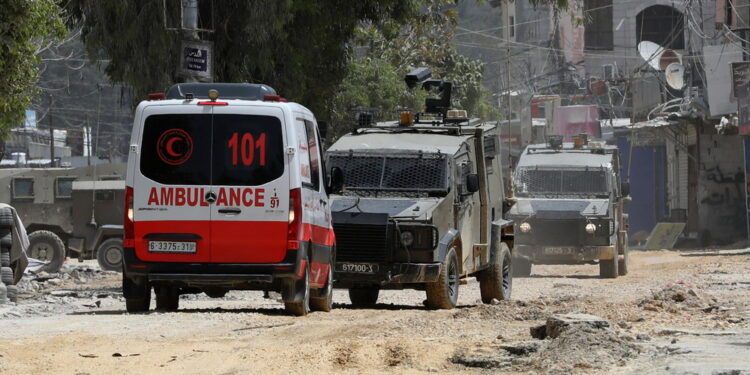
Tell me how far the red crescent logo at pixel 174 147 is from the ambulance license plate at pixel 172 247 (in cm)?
79

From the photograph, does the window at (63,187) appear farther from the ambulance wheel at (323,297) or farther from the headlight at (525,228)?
the ambulance wheel at (323,297)

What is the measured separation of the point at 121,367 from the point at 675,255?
33.0 m

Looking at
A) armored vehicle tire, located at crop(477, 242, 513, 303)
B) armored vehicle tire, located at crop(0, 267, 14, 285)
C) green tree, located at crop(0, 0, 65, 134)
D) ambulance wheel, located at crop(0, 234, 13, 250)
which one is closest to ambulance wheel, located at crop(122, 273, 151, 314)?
armored vehicle tire, located at crop(0, 267, 14, 285)

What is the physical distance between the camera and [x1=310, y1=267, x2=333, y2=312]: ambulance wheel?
624 inches

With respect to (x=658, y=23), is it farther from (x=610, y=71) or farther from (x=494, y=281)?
(x=494, y=281)

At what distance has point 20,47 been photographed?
64.0 ft

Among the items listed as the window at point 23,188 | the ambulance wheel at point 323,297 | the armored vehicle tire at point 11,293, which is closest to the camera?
the ambulance wheel at point 323,297

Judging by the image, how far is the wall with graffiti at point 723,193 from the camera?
166 feet

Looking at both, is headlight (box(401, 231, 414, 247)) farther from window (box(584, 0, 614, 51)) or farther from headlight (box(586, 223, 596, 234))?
window (box(584, 0, 614, 51))

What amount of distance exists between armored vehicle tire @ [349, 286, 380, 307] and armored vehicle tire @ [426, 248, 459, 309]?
1.31 metres

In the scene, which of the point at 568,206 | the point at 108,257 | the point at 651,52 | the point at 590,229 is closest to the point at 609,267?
→ the point at 590,229

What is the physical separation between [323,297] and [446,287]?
7.07ft

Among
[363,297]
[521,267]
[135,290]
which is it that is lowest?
[521,267]

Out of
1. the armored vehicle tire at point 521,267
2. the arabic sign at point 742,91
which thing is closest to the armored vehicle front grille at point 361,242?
the armored vehicle tire at point 521,267
